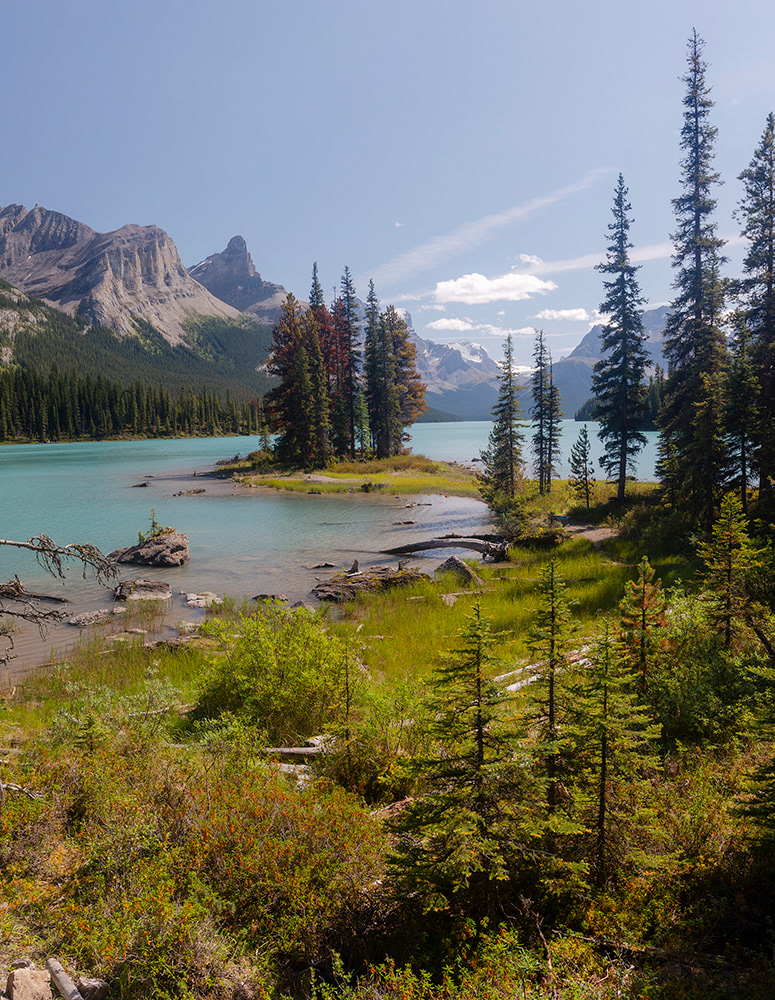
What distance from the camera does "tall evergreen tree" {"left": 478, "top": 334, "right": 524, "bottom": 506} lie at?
35.1 meters

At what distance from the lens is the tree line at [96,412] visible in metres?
135

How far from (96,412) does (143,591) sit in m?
144

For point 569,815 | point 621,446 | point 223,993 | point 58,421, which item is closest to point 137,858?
point 223,993

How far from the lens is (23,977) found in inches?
122

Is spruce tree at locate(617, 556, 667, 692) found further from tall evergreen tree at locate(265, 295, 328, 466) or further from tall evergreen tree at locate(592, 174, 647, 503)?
tall evergreen tree at locate(265, 295, 328, 466)

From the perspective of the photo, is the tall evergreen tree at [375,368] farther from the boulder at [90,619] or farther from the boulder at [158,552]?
the boulder at [90,619]

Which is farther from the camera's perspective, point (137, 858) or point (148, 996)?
point (137, 858)

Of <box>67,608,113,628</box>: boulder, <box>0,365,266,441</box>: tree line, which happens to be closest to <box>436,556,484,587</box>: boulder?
<box>67,608,113,628</box>: boulder

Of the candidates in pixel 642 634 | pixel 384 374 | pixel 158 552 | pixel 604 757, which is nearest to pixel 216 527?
pixel 158 552

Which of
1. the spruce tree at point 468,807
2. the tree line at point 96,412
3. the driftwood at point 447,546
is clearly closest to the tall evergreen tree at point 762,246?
the driftwood at point 447,546

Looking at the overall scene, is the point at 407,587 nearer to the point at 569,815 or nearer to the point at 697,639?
the point at 697,639

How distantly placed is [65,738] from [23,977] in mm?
3897

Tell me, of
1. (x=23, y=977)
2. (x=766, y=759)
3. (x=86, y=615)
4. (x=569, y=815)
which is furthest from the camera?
(x=86, y=615)

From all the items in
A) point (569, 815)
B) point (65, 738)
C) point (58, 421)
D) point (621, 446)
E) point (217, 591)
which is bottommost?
point (217, 591)
